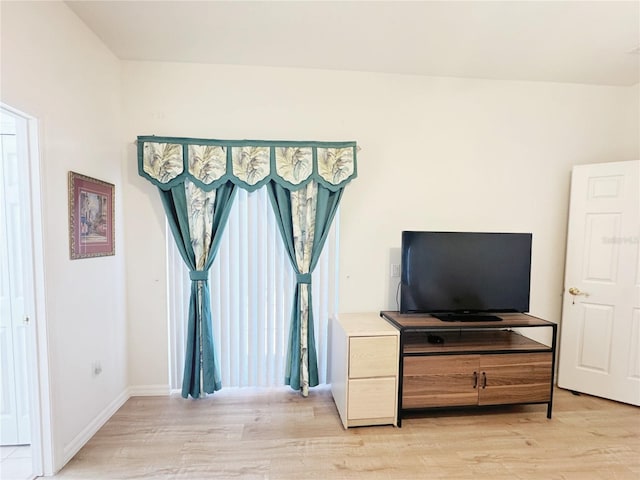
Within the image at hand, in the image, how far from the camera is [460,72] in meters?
2.65

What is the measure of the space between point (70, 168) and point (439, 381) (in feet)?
9.83

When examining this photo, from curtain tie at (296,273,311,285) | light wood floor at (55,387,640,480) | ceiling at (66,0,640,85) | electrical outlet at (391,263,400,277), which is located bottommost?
light wood floor at (55,387,640,480)

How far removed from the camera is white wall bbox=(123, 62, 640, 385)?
2.58m

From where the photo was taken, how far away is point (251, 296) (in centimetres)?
269

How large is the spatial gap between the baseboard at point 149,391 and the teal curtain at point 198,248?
10.4 inches

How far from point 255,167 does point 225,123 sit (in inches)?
19.6

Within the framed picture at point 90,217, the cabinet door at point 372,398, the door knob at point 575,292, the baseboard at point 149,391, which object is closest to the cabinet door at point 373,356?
the cabinet door at point 372,398

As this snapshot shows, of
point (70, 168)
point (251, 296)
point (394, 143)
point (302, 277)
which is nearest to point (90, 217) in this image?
point (70, 168)

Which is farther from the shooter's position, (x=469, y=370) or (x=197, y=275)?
(x=197, y=275)

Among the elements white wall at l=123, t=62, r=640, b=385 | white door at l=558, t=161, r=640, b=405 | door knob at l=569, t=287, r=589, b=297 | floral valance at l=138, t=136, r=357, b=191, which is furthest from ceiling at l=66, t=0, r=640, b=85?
door knob at l=569, t=287, r=589, b=297

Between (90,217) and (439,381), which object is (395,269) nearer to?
(439,381)

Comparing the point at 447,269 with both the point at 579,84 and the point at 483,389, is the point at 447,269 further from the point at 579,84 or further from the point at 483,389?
the point at 579,84

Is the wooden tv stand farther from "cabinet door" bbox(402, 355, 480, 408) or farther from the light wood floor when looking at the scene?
the light wood floor

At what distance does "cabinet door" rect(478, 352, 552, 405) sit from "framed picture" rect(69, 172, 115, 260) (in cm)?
303
